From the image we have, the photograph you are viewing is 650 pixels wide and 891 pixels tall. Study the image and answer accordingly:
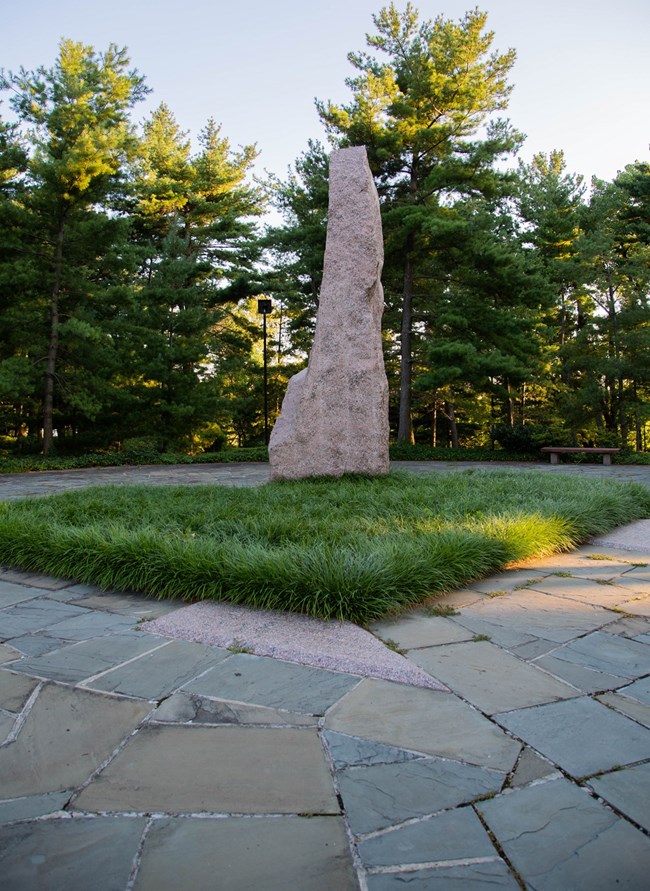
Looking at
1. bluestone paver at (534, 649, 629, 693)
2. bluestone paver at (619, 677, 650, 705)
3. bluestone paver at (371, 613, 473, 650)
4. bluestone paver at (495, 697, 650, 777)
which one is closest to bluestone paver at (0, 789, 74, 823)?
bluestone paver at (495, 697, 650, 777)

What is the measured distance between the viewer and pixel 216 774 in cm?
137

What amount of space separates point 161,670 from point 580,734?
137 cm

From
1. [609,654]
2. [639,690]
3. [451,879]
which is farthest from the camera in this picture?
[609,654]

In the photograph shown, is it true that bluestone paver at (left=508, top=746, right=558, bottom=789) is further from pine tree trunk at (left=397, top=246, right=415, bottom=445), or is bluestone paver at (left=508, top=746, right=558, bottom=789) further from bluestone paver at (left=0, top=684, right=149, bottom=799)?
pine tree trunk at (left=397, top=246, right=415, bottom=445)

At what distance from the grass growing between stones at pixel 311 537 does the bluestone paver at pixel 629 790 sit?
48.3 inches

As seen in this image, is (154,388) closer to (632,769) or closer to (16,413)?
(16,413)

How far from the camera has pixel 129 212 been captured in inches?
690

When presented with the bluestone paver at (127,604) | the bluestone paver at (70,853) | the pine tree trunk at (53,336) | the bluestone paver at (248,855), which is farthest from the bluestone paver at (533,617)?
the pine tree trunk at (53,336)

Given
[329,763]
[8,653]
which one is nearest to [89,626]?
[8,653]

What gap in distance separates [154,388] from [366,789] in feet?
45.0

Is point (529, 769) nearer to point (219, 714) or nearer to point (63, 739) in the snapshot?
point (219, 714)

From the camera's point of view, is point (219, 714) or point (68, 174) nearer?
point (219, 714)

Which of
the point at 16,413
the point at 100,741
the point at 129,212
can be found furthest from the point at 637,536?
the point at 129,212

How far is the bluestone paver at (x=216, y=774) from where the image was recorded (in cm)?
126
